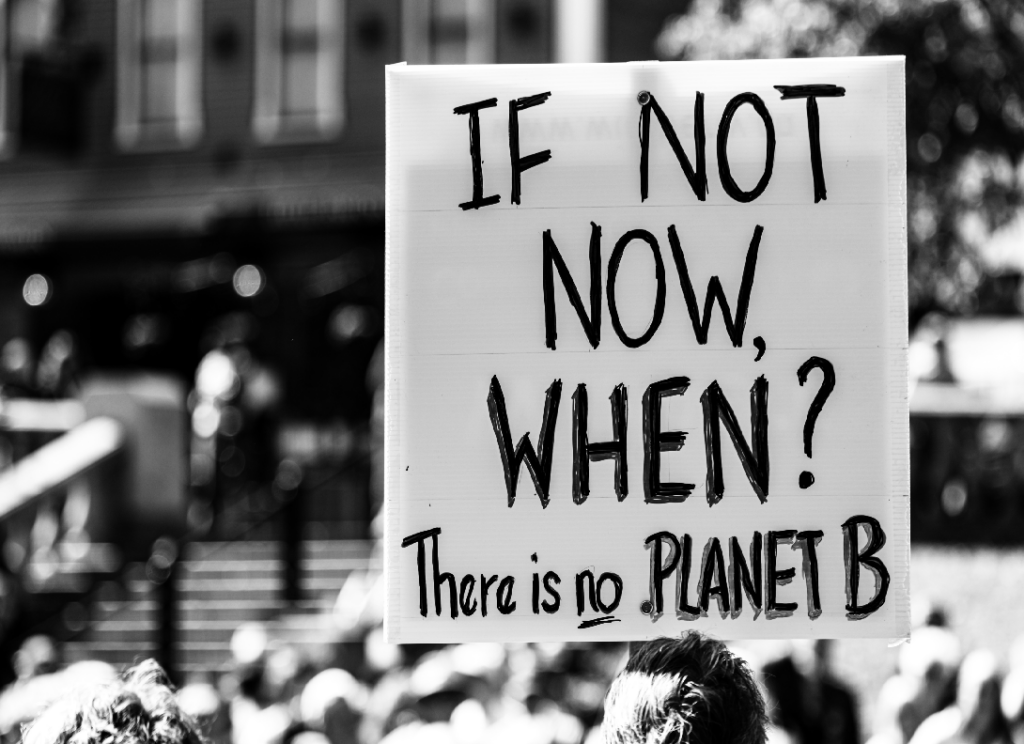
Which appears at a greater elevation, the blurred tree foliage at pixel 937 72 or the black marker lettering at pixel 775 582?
the blurred tree foliage at pixel 937 72

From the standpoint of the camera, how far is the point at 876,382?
11.0 feet

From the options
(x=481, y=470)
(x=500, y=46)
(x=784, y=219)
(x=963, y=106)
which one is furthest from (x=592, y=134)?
(x=500, y=46)

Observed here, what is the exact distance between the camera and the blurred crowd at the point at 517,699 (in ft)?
17.0

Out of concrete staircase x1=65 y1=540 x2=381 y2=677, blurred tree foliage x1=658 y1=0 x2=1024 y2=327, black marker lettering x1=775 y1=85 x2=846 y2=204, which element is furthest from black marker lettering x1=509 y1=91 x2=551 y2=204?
blurred tree foliage x1=658 y1=0 x2=1024 y2=327

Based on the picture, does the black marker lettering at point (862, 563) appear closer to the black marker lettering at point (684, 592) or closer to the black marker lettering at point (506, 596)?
the black marker lettering at point (684, 592)

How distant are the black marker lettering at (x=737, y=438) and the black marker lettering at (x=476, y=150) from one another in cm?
59

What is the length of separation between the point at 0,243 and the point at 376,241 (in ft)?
18.0

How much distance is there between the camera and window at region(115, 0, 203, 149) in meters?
21.2

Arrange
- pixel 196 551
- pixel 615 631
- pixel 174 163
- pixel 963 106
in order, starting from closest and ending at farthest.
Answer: pixel 615 631, pixel 196 551, pixel 963 106, pixel 174 163

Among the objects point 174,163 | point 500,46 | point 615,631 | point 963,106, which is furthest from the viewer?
point 174,163

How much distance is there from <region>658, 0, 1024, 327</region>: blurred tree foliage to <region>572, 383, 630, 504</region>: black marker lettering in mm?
10159

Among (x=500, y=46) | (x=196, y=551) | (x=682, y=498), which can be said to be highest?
(x=500, y=46)

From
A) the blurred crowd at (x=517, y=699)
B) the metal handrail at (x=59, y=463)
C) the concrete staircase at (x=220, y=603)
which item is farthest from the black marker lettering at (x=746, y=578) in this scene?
the metal handrail at (x=59, y=463)

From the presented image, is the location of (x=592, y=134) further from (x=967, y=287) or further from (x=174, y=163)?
(x=174, y=163)
